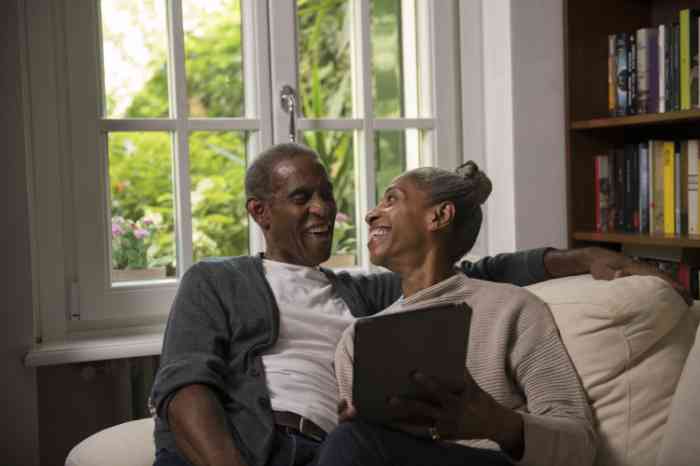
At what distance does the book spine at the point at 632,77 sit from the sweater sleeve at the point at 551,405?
4.22 feet

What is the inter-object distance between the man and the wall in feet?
2.09

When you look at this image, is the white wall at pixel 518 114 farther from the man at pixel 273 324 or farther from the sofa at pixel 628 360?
the sofa at pixel 628 360

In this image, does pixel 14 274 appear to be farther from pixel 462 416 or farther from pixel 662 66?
pixel 662 66

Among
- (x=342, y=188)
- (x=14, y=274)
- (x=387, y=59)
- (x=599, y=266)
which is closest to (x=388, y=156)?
(x=342, y=188)

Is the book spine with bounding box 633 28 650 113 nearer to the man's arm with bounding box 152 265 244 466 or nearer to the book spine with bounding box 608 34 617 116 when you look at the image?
the book spine with bounding box 608 34 617 116

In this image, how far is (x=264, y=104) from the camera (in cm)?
261

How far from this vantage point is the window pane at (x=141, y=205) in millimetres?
2537

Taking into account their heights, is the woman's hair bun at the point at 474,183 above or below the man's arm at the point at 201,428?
above

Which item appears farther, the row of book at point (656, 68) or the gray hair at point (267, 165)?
the row of book at point (656, 68)

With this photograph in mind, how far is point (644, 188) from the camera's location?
276 cm

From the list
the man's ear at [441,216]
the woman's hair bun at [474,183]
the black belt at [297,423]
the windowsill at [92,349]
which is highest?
the woman's hair bun at [474,183]

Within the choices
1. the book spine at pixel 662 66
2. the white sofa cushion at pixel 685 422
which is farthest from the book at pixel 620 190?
the white sofa cushion at pixel 685 422

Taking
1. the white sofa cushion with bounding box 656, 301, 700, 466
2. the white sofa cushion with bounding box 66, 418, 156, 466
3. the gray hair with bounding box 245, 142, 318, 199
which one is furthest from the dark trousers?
the gray hair with bounding box 245, 142, 318, 199

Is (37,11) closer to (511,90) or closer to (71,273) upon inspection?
(71,273)
